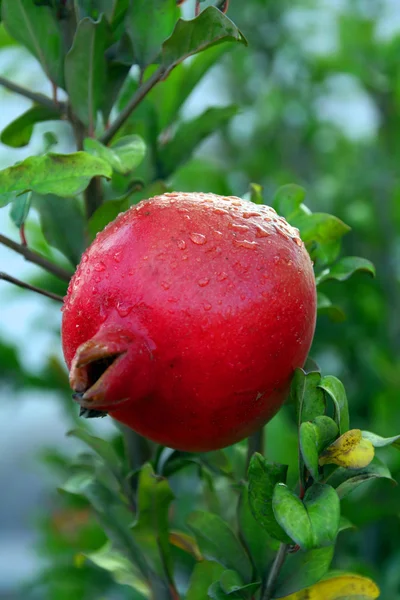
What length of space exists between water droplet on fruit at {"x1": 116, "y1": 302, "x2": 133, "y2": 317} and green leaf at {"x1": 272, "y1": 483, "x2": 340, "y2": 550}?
126 millimetres

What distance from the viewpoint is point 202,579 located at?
548 millimetres

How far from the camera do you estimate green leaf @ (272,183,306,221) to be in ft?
1.86

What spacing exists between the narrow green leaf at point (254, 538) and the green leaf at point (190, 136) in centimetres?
32

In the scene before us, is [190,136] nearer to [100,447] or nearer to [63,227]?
[63,227]

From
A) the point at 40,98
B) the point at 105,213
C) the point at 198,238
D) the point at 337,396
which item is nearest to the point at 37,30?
the point at 40,98

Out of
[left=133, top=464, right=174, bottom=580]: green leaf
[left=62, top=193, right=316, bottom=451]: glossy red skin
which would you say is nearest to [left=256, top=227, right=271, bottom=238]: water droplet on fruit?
[left=62, top=193, right=316, bottom=451]: glossy red skin

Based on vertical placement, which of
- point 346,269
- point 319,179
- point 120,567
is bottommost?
point 319,179

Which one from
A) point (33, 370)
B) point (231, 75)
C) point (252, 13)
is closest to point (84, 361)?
point (33, 370)

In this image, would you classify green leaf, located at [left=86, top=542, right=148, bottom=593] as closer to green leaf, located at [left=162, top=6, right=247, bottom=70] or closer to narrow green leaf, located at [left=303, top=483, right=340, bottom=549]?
narrow green leaf, located at [left=303, top=483, right=340, bottom=549]

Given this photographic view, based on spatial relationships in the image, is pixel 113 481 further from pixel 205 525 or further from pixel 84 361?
pixel 84 361

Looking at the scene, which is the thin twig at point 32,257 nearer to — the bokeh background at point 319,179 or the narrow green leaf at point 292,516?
the narrow green leaf at point 292,516

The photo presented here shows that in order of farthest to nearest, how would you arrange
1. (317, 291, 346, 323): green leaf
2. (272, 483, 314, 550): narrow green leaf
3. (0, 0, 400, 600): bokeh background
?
(0, 0, 400, 600): bokeh background, (317, 291, 346, 323): green leaf, (272, 483, 314, 550): narrow green leaf

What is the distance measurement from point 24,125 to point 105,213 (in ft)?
0.43

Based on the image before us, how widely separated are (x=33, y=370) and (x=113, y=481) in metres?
0.78
